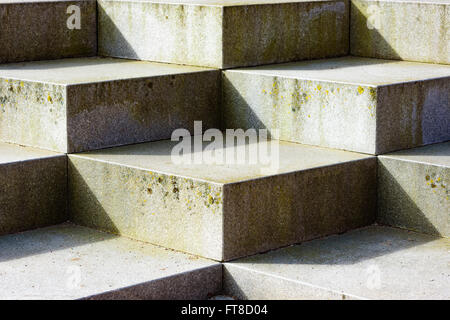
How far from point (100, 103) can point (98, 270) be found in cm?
105

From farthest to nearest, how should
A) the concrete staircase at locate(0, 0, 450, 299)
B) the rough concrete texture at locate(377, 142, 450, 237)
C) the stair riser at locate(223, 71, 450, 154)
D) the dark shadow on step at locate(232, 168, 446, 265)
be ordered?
the stair riser at locate(223, 71, 450, 154), the rough concrete texture at locate(377, 142, 450, 237), the dark shadow on step at locate(232, 168, 446, 265), the concrete staircase at locate(0, 0, 450, 299)

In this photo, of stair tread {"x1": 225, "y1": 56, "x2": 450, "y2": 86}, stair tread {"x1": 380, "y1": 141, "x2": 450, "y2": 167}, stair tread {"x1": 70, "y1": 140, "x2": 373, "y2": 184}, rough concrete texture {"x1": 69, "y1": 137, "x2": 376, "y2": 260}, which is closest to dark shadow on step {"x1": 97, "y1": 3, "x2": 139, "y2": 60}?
stair tread {"x1": 225, "y1": 56, "x2": 450, "y2": 86}

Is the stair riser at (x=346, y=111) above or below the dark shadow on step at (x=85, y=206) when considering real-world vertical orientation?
above

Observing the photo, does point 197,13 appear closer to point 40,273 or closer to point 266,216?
point 266,216

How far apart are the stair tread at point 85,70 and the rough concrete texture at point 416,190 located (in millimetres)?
1175

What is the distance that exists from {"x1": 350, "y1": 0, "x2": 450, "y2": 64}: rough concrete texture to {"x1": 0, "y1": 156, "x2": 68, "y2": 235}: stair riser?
2.07m

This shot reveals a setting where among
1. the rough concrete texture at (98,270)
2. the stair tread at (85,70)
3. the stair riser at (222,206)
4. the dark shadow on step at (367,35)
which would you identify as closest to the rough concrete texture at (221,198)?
the stair riser at (222,206)

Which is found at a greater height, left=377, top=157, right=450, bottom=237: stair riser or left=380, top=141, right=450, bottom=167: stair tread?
left=380, top=141, right=450, bottom=167: stair tread

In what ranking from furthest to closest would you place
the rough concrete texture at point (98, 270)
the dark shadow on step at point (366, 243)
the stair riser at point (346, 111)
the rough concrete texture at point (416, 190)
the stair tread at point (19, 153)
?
the stair riser at point (346, 111)
the stair tread at point (19, 153)
the rough concrete texture at point (416, 190)
the dark shadow on step at point (366, 243)
the rough concrete texture at point (98, 270)

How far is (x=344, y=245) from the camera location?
3828 mm

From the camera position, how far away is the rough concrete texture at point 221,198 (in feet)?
11.8

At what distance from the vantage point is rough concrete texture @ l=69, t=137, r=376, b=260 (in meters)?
3.60

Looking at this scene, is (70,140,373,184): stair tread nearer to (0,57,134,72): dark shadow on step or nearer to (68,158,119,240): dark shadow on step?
(68,158,119,240): dark shadow on step
